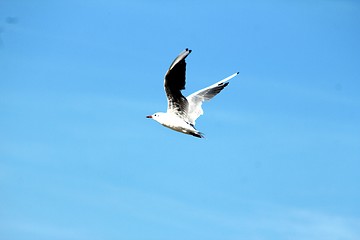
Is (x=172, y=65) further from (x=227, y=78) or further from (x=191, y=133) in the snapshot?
(x=227, y=78)

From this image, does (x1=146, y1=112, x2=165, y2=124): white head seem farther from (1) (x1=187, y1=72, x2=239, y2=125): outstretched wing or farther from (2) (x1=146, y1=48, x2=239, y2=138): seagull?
(1) (x1=187, y1=72, x2=239, y2=125): outstretched wing

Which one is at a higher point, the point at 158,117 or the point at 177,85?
the point at 177,85

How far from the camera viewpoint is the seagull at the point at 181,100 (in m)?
15.6

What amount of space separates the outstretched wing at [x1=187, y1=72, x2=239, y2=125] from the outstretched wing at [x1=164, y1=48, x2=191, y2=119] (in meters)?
0.53

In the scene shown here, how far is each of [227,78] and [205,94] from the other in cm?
71

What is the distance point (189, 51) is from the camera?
1506 centimetres

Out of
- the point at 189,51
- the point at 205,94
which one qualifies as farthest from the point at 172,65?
the point at 205,94

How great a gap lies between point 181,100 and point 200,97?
5.99ft

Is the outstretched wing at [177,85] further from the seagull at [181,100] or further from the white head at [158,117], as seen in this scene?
the white head at [158,117]

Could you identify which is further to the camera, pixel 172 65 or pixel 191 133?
pixel 191 133

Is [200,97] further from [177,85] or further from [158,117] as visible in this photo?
[177,85]

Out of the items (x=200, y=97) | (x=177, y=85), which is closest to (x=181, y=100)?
(x=177, y=85)

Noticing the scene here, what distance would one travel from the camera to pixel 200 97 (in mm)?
18344

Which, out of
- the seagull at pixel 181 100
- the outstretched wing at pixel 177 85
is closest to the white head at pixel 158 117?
the seagull at pixel 181 100
